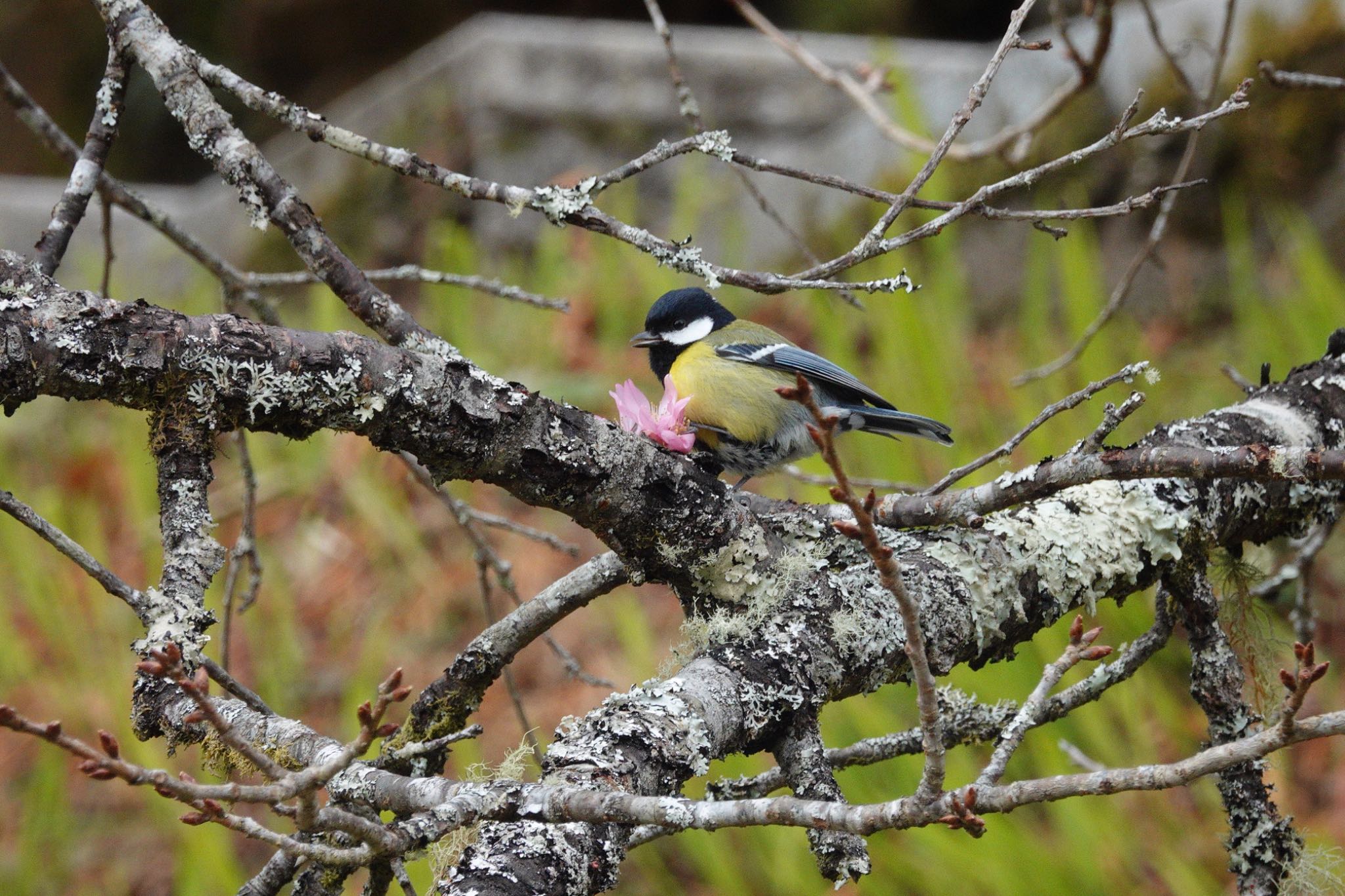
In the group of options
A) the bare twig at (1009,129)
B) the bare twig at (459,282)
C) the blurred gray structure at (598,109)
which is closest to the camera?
the bare twig at (459,282)

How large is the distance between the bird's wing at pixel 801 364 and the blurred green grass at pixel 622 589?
0.24m

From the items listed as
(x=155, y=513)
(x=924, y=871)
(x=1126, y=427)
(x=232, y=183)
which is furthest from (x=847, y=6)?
(x=232, y=183)

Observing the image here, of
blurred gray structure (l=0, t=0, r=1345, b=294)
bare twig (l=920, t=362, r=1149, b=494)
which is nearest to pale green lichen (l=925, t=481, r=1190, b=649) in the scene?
bare twig (l=920, t=362, r=1149, b=494)

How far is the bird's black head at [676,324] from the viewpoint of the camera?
256cm

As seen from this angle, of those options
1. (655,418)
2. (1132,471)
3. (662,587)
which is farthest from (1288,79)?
(662,587)

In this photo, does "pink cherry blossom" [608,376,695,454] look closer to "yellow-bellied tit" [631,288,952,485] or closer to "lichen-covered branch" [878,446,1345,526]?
"lichen-covered branch" [878,446,1345,526]

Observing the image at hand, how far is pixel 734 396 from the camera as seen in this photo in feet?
7.04

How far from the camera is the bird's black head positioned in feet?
8.40

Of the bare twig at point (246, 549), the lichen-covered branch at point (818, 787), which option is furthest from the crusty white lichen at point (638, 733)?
Result: the bare twig at point (246, 549)

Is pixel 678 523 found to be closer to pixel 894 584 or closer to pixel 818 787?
pixel 818 787

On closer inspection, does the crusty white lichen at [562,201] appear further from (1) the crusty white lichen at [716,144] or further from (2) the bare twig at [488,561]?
(2) the bare twig at [488,561]

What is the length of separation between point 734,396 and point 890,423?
0.36 m

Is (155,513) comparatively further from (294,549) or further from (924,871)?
(924,871)

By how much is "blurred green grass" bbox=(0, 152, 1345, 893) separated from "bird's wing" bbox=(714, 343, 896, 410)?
238mm
